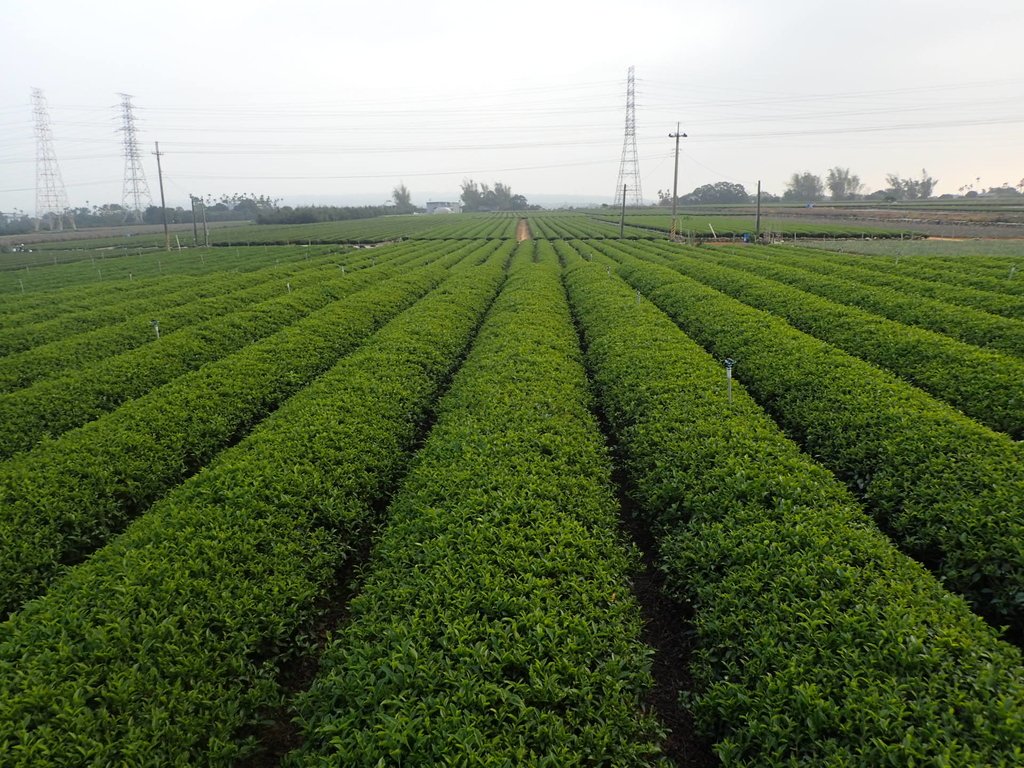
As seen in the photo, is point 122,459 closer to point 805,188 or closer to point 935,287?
point 935,287

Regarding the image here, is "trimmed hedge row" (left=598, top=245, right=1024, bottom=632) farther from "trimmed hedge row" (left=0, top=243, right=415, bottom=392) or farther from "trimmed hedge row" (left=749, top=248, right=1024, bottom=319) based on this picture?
"trimmed hedge row" (left=0, top=243, right=415, bottom=392)

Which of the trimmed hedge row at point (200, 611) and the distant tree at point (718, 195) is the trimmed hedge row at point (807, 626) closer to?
the trimmed hedge row at point (200, 611)

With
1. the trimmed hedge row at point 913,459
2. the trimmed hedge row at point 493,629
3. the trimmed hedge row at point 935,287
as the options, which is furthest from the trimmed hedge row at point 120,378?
the trimmed hedge row at point 935,287

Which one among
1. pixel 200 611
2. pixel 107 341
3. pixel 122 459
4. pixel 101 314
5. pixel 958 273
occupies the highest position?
pixel 958 273

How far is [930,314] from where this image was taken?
14.7 metres

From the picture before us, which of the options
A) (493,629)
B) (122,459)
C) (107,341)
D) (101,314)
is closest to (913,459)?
(493,629)

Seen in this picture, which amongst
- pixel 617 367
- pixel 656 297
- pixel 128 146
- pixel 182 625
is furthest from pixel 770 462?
pixel 128 146

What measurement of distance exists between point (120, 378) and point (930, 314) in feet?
67.7

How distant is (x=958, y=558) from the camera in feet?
18.2

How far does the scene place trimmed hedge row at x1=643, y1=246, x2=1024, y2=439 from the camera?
8930mm

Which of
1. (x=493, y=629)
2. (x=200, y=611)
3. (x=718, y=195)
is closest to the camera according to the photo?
(x=493, y=629)

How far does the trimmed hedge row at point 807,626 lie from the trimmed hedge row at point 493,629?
689 millimetres

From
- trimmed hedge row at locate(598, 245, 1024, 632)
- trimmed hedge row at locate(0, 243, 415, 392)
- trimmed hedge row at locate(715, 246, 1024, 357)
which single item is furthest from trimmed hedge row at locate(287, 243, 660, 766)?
trimmed hedge row at locate(0, 243, 415, 392)

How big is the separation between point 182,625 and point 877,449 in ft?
28.2
